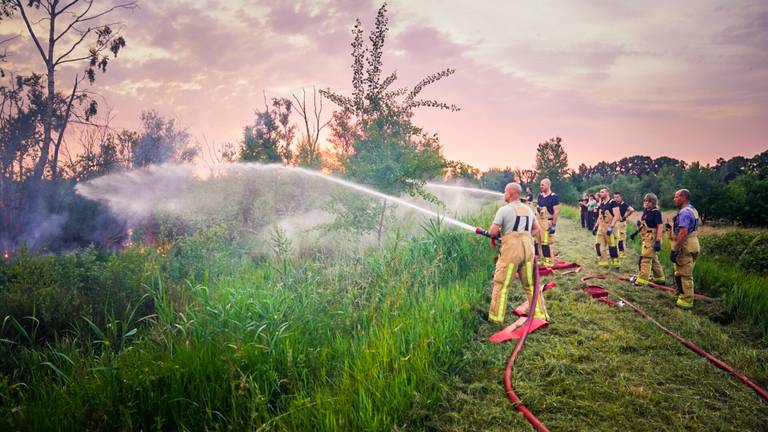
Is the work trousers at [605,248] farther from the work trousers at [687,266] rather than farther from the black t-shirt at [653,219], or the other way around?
the work trousers at [687,266]

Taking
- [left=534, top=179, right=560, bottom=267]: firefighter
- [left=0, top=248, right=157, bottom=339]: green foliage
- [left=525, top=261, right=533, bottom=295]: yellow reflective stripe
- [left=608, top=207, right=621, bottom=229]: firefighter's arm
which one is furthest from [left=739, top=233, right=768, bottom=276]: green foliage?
[left=0, top=248, right=157, bottom=339]: green foliage

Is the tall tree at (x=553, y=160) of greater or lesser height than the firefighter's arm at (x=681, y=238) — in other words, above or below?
above

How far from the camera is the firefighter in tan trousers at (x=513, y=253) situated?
5633 mm

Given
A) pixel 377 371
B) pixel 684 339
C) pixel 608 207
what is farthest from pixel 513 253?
pixel 608 207

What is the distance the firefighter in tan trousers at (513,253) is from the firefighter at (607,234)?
17.8 ft

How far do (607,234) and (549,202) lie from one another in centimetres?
188

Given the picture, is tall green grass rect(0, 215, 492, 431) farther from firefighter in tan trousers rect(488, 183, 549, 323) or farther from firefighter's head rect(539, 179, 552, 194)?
firefighter's head rect(539, 179, 552, 194)

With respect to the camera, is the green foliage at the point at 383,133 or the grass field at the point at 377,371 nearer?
the grass field at the point at 377,371

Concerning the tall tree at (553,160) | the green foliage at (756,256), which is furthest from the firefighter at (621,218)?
the tall tree at (553,160)

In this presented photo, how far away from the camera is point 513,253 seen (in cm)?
574

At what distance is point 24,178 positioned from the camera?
21078 millimetres

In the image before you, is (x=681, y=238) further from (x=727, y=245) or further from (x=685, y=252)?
(x=727, y=245)

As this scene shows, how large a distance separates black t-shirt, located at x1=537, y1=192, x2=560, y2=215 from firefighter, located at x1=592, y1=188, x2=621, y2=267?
1.51m

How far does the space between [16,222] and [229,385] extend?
24554mm
